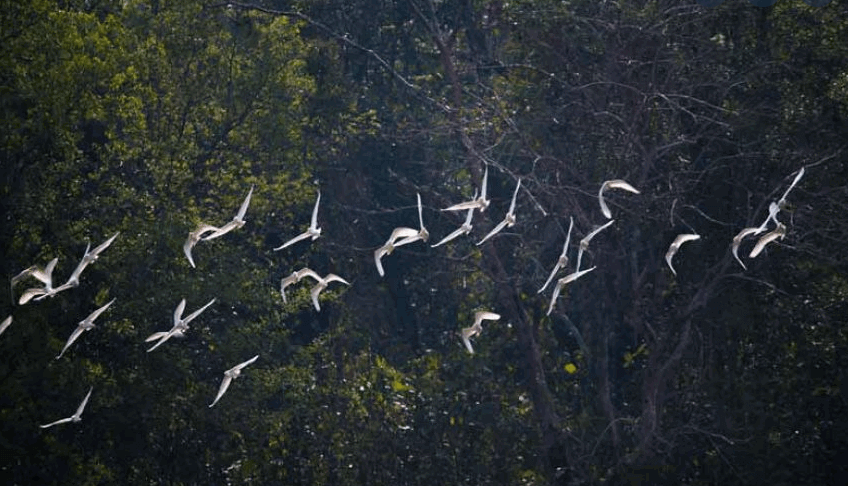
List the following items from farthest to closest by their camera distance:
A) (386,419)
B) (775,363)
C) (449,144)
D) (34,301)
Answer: (449,144)
(386,419)
(775,363)
(34,301)

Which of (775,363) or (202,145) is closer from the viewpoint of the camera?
(775,363)

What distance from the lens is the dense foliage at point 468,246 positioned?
2083 centimetres

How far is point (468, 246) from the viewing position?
84.1 ft

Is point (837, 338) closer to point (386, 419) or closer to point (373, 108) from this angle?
point (386, 419)

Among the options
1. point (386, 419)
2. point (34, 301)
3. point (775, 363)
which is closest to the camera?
point (34, 301)

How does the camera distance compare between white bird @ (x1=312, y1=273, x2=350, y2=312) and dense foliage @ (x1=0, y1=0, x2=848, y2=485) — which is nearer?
white bird @ (x1=312, y1=273, x2=350, y2=312)

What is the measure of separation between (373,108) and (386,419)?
557 cm

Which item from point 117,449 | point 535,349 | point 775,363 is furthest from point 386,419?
point 775,363

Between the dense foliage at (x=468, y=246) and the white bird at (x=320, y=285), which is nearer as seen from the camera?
the white bird at (x=320, y=285)

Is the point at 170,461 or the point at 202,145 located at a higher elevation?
the point at 202,145

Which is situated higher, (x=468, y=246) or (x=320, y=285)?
(x=320, y=285)

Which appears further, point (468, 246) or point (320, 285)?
point (468, 246)

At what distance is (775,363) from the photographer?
71.8 feet

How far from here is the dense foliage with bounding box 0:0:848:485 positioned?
20828mm
